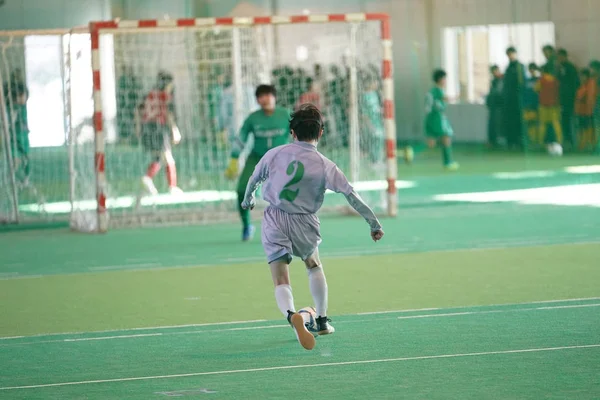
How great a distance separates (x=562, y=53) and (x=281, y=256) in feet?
68.3

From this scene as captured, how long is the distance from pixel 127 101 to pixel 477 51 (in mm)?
12388

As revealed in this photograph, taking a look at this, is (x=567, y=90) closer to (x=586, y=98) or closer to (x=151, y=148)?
(x=586, y=98)

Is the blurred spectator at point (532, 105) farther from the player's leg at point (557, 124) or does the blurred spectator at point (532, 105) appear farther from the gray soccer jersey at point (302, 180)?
the gray soccer jersey at point (302, 180)

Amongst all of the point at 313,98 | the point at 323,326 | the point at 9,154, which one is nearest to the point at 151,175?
the point at 9,154

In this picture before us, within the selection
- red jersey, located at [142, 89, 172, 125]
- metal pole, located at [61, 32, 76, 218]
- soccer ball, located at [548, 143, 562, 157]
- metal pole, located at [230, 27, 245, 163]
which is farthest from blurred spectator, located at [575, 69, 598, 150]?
metal pole, located at [61, 32, 76, 218]

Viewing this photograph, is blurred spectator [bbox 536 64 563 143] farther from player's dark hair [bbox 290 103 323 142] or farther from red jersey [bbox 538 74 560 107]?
player's dark hair [bbox 290 103 323 142]

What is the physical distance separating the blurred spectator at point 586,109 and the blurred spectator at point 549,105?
0.59 meters

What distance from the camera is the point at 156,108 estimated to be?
19.7m

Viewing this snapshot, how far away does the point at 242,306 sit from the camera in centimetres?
1037

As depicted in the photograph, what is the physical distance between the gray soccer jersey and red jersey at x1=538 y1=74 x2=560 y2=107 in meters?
19.8

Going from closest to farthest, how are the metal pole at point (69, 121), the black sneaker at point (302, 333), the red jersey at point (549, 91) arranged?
the black sneaker at point (302, 333) < the metal pole at point (69, 121) < the red jersey at point (549, 91)

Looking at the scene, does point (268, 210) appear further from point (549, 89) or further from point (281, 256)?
point (549, 89)

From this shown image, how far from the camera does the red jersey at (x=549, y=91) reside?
27.4m

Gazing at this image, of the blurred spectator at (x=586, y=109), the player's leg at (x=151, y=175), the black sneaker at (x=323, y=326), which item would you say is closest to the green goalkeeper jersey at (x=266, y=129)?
the player's leg at (x=151, y=175)
